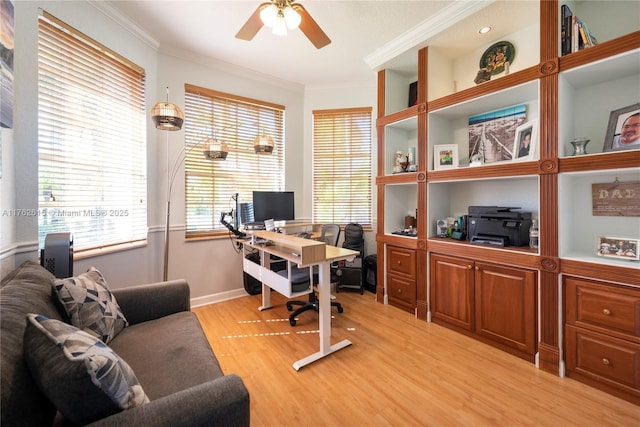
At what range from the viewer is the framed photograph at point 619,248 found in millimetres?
1724

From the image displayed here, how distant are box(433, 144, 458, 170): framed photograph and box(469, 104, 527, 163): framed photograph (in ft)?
0.66

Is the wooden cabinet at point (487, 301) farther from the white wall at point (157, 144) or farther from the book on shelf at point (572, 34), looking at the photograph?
the book on shelf at point (572, 34)

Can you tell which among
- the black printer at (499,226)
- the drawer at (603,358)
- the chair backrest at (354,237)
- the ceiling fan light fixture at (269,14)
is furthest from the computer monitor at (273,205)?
the drawer at (603,358)

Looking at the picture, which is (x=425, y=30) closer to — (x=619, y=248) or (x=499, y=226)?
(x=499, y=226)

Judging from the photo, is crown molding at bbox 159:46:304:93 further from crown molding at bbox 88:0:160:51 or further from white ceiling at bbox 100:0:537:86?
crown molding at bbox 88:0:160:51

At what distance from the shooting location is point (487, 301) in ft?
7.52

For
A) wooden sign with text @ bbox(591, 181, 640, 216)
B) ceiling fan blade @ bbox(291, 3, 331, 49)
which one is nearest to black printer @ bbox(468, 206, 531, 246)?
wooden sign with text @ bbox(591, 181, 640, 216)

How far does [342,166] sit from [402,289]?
2042 mm

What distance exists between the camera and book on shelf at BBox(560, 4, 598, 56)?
1.85 meters

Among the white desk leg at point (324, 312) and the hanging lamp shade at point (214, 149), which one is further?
the hanging lamp shade at point (214, 149)

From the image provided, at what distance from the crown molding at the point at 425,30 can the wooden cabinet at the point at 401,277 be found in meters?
2.21

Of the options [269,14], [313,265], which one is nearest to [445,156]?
[313,265]

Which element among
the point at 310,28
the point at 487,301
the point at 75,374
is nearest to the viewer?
the point at 75,374

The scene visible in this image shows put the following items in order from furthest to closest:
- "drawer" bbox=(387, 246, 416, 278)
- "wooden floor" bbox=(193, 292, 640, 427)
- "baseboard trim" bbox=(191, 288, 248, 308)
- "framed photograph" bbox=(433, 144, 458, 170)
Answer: "baseboard trim" bbox=(191, 288, 248, 308) < "drawer" bbox=(387, 246, 416, 278) < "framed photograph" bbox=(433, 144, 458, 170) < "wooden floor" bbox=(193, 292, 640, 427)
